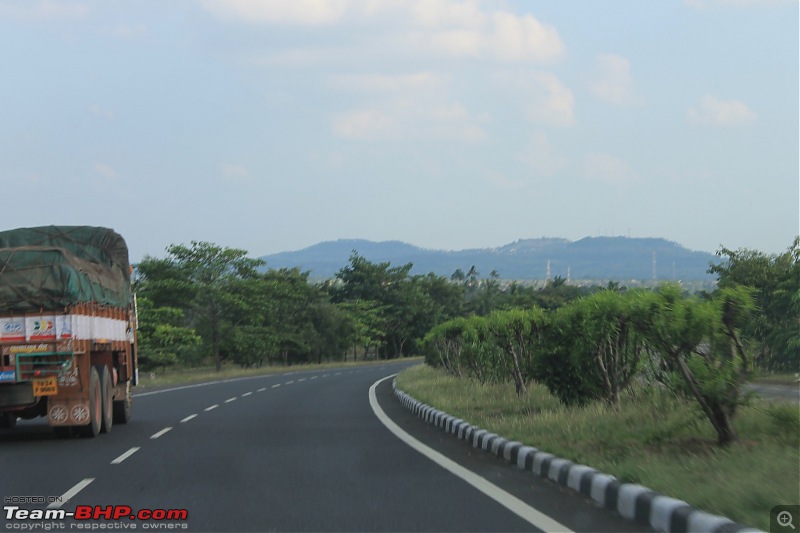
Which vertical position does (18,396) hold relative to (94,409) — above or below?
above

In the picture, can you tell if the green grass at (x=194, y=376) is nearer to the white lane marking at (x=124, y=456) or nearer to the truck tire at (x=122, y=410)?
the truck tire at (x=122, y=410)

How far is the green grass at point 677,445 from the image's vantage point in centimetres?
742

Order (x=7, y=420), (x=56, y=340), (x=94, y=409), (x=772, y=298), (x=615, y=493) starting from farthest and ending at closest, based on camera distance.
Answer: (x=772, y=298) → (x=7, y=420) → (x=94, y=409) → (x=56, y=340) → (x=615, y=493)

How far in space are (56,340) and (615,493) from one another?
28.9 ft

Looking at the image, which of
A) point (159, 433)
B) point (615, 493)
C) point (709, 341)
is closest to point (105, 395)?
point (159, 433)

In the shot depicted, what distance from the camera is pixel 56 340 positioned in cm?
1423

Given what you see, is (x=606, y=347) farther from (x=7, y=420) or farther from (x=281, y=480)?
(x=7, y=420)

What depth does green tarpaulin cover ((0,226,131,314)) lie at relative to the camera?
14266 mm

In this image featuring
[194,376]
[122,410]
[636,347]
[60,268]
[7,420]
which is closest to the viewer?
[60,268]

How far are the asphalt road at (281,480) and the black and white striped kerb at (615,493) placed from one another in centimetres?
15

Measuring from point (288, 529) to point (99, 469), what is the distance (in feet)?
14.4

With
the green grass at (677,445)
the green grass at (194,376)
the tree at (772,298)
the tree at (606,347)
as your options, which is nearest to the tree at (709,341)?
the green grass at (677,445)

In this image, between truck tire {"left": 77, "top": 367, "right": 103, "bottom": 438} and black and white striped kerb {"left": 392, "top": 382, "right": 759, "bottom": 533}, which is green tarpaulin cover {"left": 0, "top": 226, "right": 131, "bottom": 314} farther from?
black and white striped kerb {"left": 392, "top": 382, "right": 759, "bottom": 533}

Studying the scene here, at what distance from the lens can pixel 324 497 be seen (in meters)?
9.15
